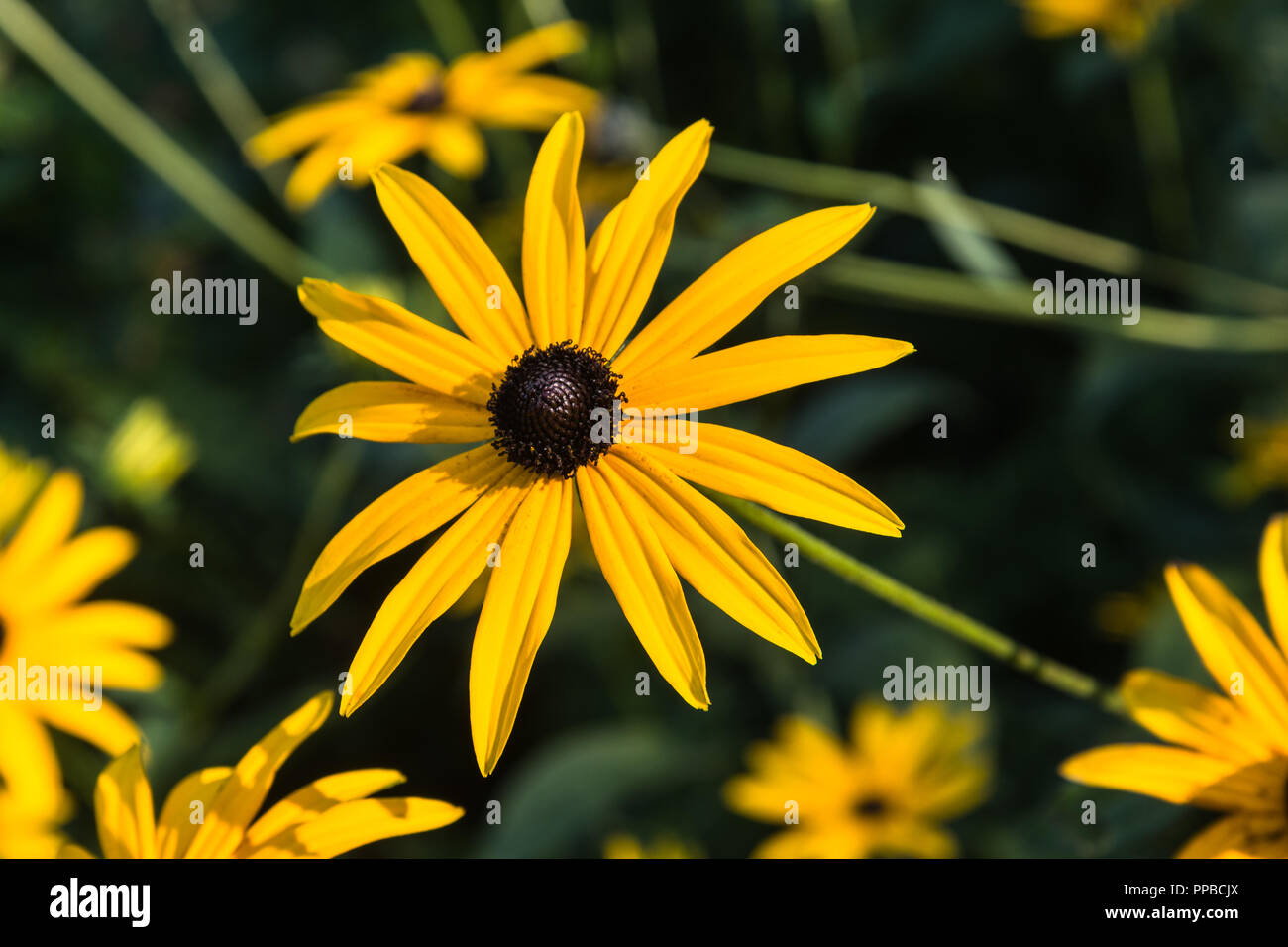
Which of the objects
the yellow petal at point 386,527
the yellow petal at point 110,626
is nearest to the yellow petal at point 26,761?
the yellow petal at point 110,626

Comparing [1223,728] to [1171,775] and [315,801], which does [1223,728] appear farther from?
[315,801]

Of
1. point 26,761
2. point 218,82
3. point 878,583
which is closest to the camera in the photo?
point 878,583

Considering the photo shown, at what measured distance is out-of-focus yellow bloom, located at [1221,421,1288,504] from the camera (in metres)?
2.60

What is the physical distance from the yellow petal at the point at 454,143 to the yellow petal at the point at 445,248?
94cm

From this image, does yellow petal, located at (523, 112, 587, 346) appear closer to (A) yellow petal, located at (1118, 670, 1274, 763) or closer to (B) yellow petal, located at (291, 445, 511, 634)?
(B) yellow petal, located at (291, 445, 511, 634)

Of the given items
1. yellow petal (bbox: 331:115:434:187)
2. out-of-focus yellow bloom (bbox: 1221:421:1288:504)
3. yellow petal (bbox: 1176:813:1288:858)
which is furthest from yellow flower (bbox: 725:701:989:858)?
yellow petal (bbox: 331:115:434:187)

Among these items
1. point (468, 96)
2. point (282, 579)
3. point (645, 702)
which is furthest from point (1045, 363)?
point (282, 579)

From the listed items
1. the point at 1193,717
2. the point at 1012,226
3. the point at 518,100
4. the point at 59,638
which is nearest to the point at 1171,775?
the point at 1193,717

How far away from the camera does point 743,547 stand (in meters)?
1.28

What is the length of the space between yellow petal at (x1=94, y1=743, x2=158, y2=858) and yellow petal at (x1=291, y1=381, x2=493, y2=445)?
0.46 metres

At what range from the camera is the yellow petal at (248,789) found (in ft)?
4.37

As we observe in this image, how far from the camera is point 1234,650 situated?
1383mm

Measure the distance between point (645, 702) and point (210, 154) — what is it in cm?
242

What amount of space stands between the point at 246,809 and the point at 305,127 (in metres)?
1.65
